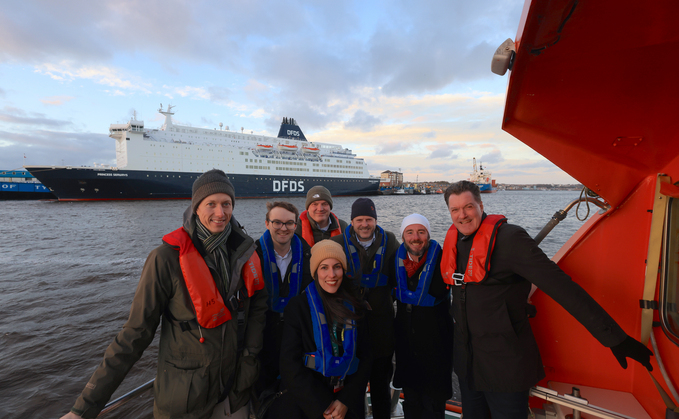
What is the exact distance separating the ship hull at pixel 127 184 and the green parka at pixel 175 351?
3491 centimetres

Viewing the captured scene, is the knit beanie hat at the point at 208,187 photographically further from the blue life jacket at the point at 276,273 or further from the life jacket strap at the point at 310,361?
the life jacket strap at the point at 310,361

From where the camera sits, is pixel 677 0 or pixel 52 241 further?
pixel 52 241

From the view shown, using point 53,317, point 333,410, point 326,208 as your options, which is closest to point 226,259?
point 333,410

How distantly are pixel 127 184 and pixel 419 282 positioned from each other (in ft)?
122

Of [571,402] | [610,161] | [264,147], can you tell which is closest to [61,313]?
[571,402]

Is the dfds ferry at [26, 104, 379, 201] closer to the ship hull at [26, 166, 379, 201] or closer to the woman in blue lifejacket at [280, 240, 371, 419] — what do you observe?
the ship hull at [26, 166, 379, 201]

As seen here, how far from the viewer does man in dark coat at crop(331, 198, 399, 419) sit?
2.02 metres

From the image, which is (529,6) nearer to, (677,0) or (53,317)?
(677,0)

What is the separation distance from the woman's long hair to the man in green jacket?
1.38 ft

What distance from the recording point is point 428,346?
1913 mm

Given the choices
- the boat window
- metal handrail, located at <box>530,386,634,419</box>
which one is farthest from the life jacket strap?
the boat window

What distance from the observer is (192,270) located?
4.88 feet

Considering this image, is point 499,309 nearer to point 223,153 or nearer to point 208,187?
point 208,187

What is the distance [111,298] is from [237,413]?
6.95 metres
